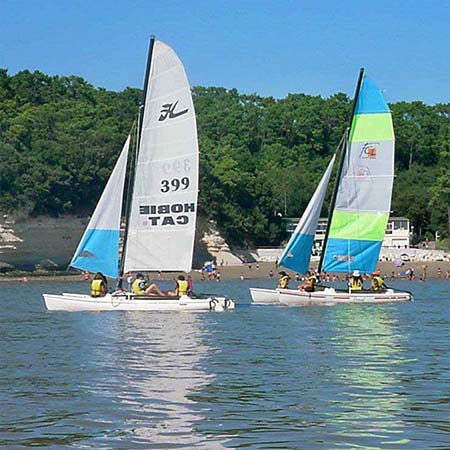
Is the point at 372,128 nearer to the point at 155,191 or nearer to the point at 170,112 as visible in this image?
the point at 170,112

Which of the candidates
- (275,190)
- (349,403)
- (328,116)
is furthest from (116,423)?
(328,116)

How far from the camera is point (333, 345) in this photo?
21625 mm

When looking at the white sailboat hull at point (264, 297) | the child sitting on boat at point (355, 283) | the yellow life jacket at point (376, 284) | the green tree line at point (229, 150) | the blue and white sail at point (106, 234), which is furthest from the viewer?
the green tree line at point (229, 150)

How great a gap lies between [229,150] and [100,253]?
6625cm

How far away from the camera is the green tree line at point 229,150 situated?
77.1 meters

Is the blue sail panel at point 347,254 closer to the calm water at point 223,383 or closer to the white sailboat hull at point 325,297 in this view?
the white sailboat hull at point 325,297

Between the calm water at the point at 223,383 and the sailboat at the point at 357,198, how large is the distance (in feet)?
22.0

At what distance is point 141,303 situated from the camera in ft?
93.8

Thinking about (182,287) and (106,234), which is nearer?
(182,287)

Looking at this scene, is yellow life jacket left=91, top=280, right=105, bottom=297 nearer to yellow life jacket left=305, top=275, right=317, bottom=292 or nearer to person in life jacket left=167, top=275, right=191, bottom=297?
person in life jacket left=167, top=275, right=191, bottom=297

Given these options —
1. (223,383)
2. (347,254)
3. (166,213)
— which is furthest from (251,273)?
(223,383)

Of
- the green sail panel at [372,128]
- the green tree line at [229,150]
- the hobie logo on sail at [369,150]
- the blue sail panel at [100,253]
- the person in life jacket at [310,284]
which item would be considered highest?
the green tree line at [229,150]

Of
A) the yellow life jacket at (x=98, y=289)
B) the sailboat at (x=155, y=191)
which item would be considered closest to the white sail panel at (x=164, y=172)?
the sailboat at (x=155, y=191)

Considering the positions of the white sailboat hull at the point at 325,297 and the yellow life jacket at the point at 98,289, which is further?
the white sailboat hull at the point at 325,297
